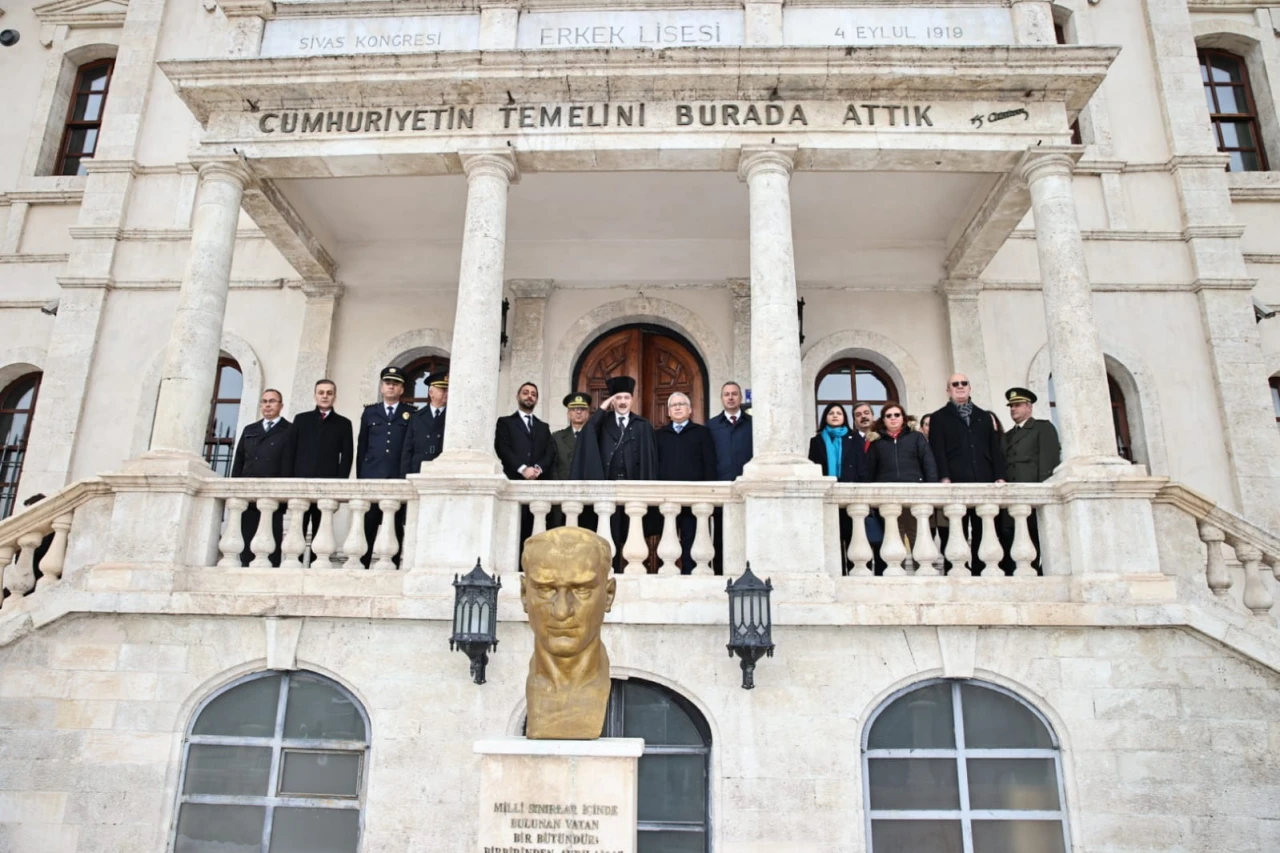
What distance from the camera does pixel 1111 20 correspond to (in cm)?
1327

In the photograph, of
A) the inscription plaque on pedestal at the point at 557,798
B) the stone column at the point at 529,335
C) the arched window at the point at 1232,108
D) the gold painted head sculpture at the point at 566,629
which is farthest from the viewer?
the arched window at the point at 1232,108

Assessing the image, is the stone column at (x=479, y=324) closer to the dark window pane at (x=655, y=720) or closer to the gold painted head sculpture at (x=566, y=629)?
the dark window pane at (x=655, y=720)

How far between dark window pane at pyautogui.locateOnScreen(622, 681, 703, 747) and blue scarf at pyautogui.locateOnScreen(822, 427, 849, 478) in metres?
2.67

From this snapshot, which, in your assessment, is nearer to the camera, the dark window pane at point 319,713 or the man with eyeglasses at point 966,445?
the dark window pane at point 319,713

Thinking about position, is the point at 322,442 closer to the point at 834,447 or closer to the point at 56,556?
the point at 56,556

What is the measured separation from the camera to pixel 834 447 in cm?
885

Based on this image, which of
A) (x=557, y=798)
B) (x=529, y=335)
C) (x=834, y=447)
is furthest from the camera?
(x=529, y=335)

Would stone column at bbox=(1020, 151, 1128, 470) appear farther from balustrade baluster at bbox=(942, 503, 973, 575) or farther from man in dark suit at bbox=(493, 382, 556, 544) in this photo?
man in dark suit at bbox=(493, 382, 556, 544)

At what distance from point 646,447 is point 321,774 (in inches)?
156

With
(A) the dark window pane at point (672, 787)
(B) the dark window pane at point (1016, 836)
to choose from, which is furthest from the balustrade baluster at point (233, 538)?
(B) the dark window pane at point (1016, 836)

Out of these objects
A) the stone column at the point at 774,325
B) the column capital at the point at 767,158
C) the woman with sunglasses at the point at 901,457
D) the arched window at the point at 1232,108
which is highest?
the arched window at the point at 1232,108

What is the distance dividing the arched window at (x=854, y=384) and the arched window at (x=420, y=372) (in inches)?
202

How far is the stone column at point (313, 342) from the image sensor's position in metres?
12.1

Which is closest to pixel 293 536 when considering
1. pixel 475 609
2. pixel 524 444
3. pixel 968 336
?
pixel 475 609
